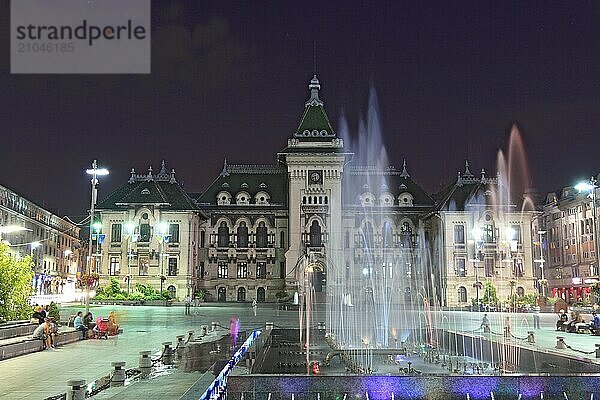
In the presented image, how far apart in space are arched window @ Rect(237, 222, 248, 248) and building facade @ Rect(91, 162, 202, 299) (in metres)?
5.63

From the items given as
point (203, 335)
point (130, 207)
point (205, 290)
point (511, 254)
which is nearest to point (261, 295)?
point (205, 290)

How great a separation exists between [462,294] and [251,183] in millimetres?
29757

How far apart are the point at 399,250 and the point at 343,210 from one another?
332 inches

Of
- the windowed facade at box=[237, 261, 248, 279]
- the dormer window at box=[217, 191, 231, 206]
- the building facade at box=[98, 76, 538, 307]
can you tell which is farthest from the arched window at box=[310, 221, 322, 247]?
the dormer window at box=[217, 191, 231, 206]

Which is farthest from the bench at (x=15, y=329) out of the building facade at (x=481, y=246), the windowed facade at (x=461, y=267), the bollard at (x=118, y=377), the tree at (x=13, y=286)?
the windowed facade at (x=461, y=267)

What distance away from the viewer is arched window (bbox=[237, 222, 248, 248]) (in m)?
75.7

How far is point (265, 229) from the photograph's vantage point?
75.8 metres

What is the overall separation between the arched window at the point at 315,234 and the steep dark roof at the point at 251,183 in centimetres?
622

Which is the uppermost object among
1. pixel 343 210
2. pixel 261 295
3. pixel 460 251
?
pixel 343 210

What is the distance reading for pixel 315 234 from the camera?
71.2 metres

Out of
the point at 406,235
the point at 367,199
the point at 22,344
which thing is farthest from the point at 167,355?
the point at 406,235

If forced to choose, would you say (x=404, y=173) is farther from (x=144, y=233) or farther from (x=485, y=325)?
(x=485, y=325)

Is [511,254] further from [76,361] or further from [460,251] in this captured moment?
[76,361]

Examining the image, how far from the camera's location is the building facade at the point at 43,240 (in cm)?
6694
